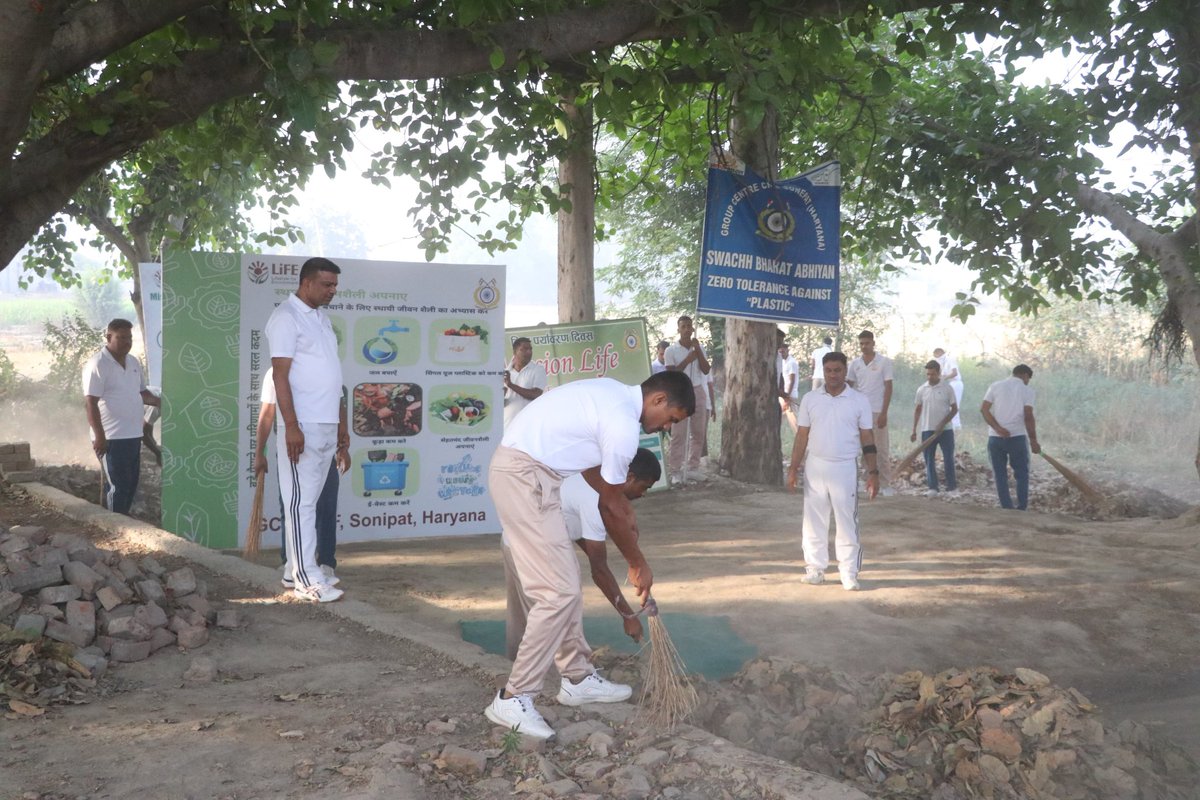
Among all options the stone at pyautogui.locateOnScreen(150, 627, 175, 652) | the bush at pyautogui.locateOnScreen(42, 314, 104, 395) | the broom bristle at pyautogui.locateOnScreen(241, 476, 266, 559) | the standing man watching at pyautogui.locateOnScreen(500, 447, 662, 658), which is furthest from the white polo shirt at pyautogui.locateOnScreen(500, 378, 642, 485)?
the bush at pyautogui.locateOnScreen(42, 314, 104, 395)

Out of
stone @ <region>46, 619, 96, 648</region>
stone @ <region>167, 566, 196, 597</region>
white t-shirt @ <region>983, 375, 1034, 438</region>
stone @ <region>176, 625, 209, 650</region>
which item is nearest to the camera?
stone @ <region>46, 619, 96, 648</region>

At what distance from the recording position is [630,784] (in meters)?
3.67

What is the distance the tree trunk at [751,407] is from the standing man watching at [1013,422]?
8.34 feet

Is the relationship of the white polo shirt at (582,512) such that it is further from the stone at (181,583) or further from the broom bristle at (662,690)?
the stone at (181,583)

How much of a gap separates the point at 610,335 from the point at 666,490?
2.17 m

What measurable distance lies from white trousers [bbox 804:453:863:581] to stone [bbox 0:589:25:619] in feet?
17.2

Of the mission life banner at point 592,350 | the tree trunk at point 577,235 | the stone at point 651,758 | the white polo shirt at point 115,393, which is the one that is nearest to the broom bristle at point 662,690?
the stone at point 651,758

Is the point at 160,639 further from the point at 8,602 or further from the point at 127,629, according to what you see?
the point at 8,602

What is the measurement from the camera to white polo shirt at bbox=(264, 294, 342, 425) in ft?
20.9

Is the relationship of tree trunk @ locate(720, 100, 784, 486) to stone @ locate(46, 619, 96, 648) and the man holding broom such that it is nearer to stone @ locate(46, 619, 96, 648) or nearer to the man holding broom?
the man holding broom

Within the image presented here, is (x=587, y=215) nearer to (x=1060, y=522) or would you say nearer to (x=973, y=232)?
(x=973, y=232)

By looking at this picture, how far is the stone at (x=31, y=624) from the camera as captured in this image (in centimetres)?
502

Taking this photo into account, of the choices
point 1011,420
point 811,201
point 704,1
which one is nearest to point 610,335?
point 811,201

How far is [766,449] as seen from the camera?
13.7m
